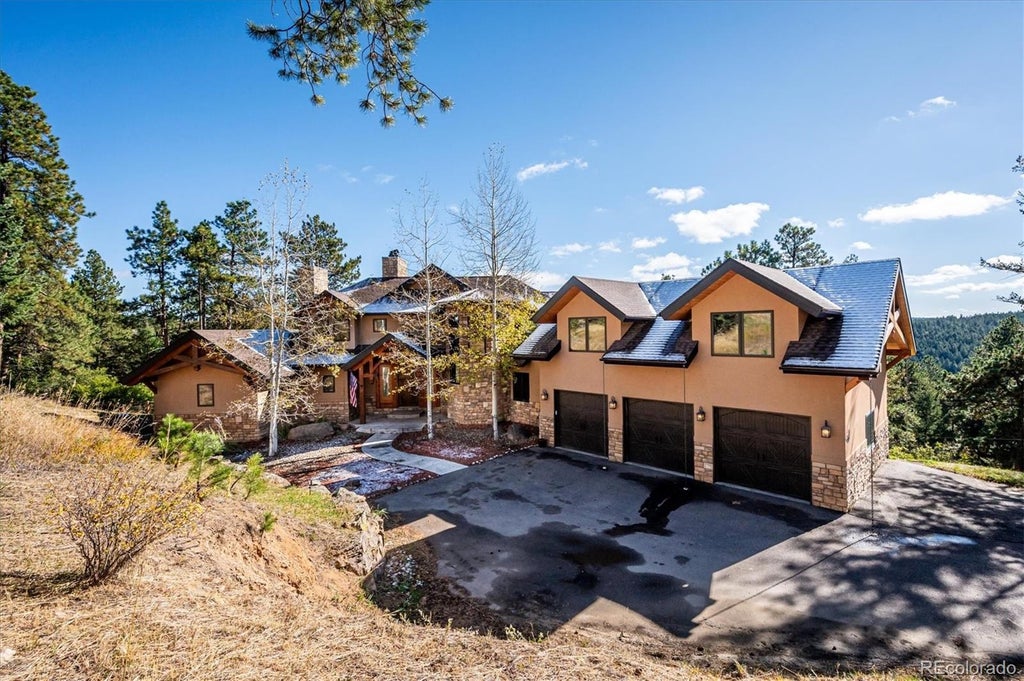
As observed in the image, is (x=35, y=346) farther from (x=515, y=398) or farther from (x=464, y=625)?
(x=464, y=625)

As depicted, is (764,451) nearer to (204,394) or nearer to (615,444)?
(615,444)

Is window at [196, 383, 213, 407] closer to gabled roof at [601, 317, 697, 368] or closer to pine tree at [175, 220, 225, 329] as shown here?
pine tree at [175, 220, 225, 329]

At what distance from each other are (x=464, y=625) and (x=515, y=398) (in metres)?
13.5

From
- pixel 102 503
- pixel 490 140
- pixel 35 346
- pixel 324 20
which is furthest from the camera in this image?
pixel 35 346

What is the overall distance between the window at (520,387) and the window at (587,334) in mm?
4056

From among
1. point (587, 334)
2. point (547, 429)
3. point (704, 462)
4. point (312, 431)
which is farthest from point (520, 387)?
point (312, 431)

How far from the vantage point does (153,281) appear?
3228cm

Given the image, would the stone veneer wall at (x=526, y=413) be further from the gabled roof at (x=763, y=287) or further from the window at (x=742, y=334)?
the window at (x=742, y=334)

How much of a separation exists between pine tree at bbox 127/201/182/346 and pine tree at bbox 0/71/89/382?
760 centimetres

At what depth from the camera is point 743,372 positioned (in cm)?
1183

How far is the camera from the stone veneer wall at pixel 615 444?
14.5 m

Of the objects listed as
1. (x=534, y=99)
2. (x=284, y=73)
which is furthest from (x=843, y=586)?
(x=534, y=99)

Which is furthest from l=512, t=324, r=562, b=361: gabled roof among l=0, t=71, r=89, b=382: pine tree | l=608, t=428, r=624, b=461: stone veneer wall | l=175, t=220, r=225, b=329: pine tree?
l=175, t=220, r=225, b=329: pine tree

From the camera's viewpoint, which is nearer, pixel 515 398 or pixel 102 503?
pixel 102 503
